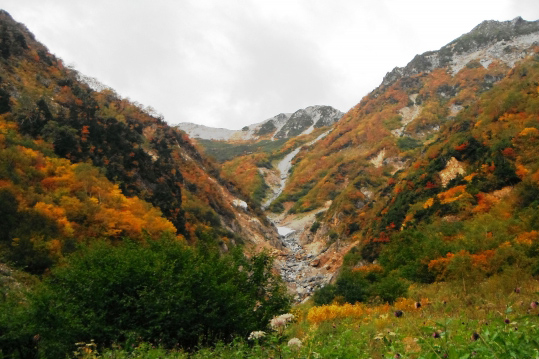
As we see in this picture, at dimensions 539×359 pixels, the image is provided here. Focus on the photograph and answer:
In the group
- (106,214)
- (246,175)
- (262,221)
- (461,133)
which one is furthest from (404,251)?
(246,175)

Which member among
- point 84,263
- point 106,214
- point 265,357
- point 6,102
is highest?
point 6,102

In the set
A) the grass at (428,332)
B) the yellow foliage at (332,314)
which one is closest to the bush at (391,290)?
the grass at (428,332)

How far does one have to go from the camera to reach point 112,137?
27906 mm

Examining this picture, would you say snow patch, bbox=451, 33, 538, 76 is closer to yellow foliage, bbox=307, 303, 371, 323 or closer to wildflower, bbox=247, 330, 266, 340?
yellow foliage, bbox=307, 303, 371, 323

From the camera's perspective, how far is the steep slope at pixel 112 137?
76.2ft

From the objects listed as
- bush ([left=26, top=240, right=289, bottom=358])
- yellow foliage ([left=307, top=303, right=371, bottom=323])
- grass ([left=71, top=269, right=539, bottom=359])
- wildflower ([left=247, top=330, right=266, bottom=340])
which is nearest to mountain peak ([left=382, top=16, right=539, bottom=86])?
grass ([left=71, top=269, right=539, bottom=359])

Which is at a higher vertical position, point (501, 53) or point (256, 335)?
point (501, 53)

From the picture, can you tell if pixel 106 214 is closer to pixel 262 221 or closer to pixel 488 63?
pixel 262 221

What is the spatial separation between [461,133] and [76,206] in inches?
963

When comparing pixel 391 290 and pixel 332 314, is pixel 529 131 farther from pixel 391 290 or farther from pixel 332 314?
pixel 332 314

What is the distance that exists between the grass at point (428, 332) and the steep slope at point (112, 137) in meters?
17.0

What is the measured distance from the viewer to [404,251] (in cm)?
1647

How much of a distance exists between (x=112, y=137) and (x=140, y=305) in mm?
23141

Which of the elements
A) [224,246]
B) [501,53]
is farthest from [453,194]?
[501,53]
